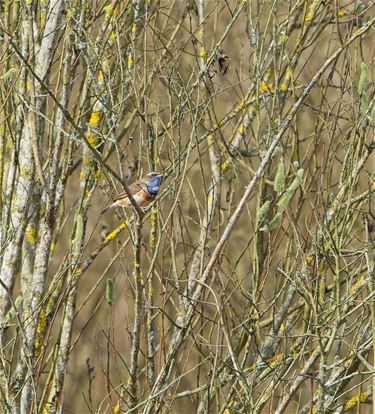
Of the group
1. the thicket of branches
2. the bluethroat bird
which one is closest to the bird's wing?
the bluethroat bird

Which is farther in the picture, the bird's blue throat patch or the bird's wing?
the bird's blue throat patch

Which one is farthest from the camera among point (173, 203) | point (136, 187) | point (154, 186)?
point (136, 187)

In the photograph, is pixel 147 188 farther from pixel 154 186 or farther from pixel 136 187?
pixel 136 187

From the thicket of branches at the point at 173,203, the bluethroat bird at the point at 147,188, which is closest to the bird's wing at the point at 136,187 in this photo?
the bluethroat bird at the point at 147,188

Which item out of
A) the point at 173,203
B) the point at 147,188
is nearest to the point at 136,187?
the point at 147,188

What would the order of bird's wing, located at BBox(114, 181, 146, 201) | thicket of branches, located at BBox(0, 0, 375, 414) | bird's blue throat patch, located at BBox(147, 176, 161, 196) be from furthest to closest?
bird's blue throat patch, located at BBox(147, 176, 161, 196) → bird's wing, located at BBox(114, 181, 146, 201) → thicket of branches, located at BBox(0, 0, 375, 414)

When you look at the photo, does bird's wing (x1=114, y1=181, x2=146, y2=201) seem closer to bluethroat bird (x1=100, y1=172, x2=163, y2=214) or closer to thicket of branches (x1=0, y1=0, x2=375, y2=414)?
bluethroat bird (x1=100, y1=172, x2=163, y2=214)

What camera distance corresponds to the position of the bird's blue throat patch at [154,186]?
5.50m

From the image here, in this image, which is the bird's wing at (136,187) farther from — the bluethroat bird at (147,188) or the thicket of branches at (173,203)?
the thicket of branches at (173,203)

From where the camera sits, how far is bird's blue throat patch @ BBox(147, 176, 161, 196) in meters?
5.50

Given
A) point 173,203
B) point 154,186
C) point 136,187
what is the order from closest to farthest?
point 173,203 < point 154,186 < point 136,187

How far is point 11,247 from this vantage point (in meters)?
5.61

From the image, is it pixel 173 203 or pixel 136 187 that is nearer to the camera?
pixel 173 203

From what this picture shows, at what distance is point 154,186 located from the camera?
18.4ft
